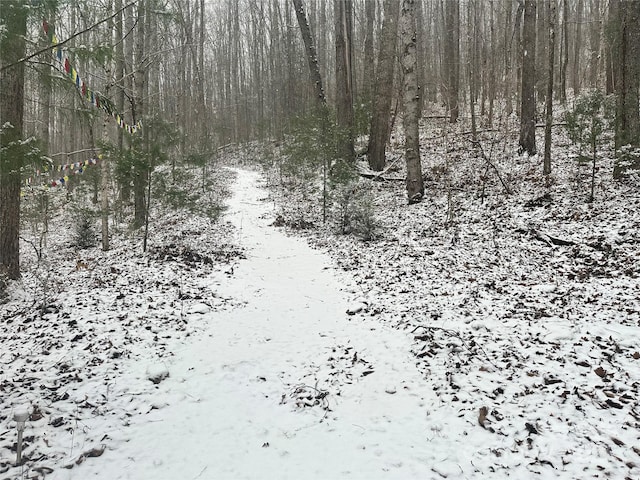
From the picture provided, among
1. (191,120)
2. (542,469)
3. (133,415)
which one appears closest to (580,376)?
(542,469)

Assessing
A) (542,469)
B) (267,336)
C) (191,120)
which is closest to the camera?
(542,469)

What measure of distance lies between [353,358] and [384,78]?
12.2 m

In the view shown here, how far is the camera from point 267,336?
17.8ft

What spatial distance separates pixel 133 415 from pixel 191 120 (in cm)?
3330

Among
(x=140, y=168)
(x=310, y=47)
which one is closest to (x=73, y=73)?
(x=140, y=168)

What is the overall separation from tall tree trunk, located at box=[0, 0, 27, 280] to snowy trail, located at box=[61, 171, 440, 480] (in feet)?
9.60

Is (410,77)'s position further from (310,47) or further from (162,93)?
(162,93)

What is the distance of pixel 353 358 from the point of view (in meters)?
4.76

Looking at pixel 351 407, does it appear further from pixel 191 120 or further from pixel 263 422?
pixel 191 120

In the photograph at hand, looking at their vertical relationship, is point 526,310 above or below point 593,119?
below

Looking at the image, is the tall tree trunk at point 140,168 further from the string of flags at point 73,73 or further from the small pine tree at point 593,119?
the small pine tree at point 593,119

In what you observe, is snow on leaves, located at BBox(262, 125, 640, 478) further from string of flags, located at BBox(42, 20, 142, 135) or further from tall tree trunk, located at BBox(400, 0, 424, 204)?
string of flags, located at BBox(42, 20, 142, 135)

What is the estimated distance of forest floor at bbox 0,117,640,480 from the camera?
3133 mm

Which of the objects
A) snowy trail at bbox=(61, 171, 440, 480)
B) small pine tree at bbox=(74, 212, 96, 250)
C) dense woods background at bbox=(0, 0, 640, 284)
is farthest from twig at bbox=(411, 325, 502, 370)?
small pine tree at bbox=(74, 212, 96, 250)
